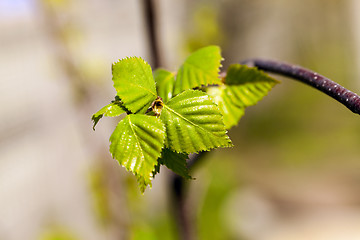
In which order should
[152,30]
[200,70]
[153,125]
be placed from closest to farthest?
[153,125], [200,70], [152,30]

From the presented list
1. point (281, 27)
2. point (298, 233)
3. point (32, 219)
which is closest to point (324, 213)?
point (298, 233)

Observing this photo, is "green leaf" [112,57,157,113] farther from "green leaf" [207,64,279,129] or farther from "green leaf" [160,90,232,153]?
"green leaf" [207,64,279,129]

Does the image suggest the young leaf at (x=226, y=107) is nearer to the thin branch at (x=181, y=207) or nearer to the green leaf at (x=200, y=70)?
the green leaf at (x=200, y=70)

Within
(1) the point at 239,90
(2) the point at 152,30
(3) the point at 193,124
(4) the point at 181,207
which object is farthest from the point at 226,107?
(4) the point at 181,207

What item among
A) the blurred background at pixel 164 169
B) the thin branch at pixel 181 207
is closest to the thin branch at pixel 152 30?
the blurred background at pixel 164 169

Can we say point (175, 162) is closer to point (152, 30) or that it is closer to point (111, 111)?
point (111, 111)
